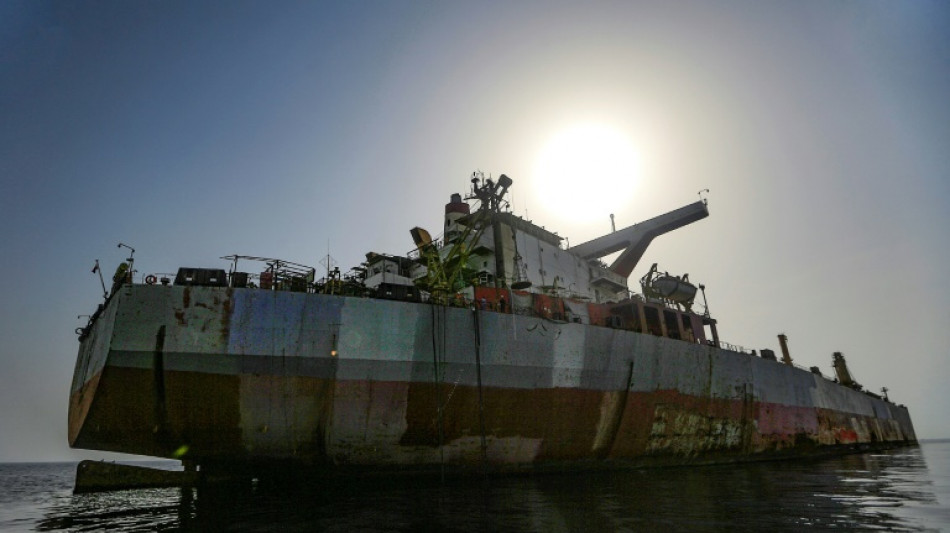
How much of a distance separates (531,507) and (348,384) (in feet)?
24.3

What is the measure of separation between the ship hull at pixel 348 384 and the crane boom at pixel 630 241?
12.9 meters

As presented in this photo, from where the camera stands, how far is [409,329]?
16.7 m

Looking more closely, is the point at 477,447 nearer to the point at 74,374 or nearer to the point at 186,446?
the point at 186,446

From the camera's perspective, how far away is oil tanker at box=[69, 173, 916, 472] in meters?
14.5

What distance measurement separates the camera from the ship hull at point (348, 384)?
47.3 ft

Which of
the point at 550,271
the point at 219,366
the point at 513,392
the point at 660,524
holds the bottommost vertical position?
the point at 660,524

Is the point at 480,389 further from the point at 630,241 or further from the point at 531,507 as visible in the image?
the point at 630,241

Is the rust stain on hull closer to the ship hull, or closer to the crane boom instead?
the ship hull

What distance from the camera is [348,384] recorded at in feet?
51.0

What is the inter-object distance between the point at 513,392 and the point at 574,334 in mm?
4118

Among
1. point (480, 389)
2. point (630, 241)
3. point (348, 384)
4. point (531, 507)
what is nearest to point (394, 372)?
Answer: point (348, 384)

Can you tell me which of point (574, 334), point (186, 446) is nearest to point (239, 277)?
point (186, 446)

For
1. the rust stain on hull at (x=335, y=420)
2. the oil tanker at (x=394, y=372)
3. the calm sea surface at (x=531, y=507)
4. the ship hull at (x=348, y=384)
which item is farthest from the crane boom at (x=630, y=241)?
the calm sea surface at (x=531, y=507)

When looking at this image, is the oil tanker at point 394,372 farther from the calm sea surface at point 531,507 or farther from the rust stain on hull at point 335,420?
the calm sea surface at point 531,507
